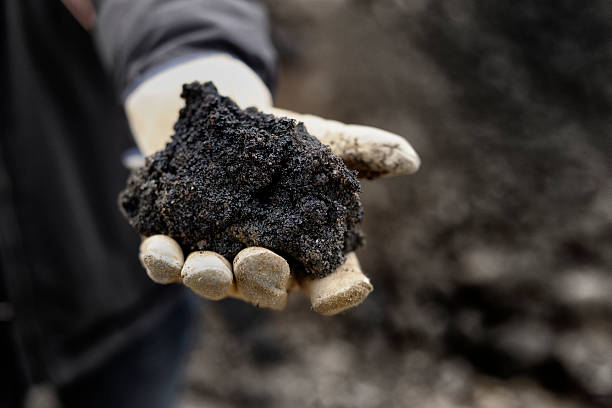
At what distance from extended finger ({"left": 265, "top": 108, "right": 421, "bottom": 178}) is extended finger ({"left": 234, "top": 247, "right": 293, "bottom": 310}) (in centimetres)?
27

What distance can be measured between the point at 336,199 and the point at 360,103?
1.87 meters

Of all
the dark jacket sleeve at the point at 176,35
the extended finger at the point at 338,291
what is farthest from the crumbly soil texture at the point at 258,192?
the dark jacket sleeve at the point at 176,35

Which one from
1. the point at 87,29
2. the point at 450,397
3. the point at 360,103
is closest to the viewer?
the point at 87,29

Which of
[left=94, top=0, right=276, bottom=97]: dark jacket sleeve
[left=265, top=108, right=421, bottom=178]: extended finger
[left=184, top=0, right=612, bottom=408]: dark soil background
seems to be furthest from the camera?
[left=184, top=0, right=612, bottom=408]: dark soil background

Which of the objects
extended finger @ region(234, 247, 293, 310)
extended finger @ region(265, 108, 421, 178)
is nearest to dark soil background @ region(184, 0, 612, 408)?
extended finger @ region(265, 108, 421, 178)

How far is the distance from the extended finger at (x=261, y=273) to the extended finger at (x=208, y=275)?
0.02 m

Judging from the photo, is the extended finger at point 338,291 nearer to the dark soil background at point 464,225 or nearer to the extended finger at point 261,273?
the extended finger at point 261,273

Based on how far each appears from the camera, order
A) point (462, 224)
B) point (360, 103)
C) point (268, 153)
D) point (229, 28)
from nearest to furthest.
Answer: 1. point (268, 153)
2. point (229, 28)
3. point (462, 224)
4. point (360, 103)

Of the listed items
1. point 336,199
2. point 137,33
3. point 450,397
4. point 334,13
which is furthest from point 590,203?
point 137,33

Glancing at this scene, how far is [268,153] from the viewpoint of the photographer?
897 millimetres

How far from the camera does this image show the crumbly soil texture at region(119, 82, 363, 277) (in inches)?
35.0

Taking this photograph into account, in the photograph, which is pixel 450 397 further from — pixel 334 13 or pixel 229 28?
pixel 334 13

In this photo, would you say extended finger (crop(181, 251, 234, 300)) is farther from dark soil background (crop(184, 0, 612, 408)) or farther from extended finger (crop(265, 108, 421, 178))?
dark soil background (crop(184, 0, 612, 408))

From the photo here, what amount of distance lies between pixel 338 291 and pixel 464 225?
1823 millimetres
